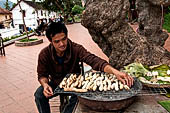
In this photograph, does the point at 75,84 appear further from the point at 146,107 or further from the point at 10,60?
the point at 10,60

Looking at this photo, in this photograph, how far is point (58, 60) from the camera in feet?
7.79

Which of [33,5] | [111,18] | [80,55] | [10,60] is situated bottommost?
[10,60]

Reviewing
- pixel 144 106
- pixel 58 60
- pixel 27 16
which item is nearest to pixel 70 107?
pixel 58 60

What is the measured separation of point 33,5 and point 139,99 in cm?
3904

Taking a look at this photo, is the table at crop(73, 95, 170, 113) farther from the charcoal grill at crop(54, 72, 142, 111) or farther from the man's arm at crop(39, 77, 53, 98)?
the man's arm at crop(39, 77, 53, 98)

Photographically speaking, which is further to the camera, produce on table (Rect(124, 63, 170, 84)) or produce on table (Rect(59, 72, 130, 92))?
produce on table (Rect(124, 63, 170, 84))

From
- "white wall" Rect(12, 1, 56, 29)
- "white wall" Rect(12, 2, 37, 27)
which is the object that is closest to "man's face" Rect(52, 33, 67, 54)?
"white wall" Rect(12, 1, 56, 29)

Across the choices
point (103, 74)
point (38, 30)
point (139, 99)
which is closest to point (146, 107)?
point (139, 99)

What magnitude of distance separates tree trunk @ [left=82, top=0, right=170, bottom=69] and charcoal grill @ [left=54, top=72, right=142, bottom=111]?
1688mm

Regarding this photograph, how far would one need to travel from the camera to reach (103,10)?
3352 mm

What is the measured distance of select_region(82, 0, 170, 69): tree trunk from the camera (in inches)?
132

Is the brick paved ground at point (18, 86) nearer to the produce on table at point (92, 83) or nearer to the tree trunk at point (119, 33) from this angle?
the produce on table at point (92, 83)

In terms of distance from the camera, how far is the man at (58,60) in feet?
7.08

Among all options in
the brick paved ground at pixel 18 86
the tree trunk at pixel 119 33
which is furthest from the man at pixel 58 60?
the tree trunk at pixel 119 33
